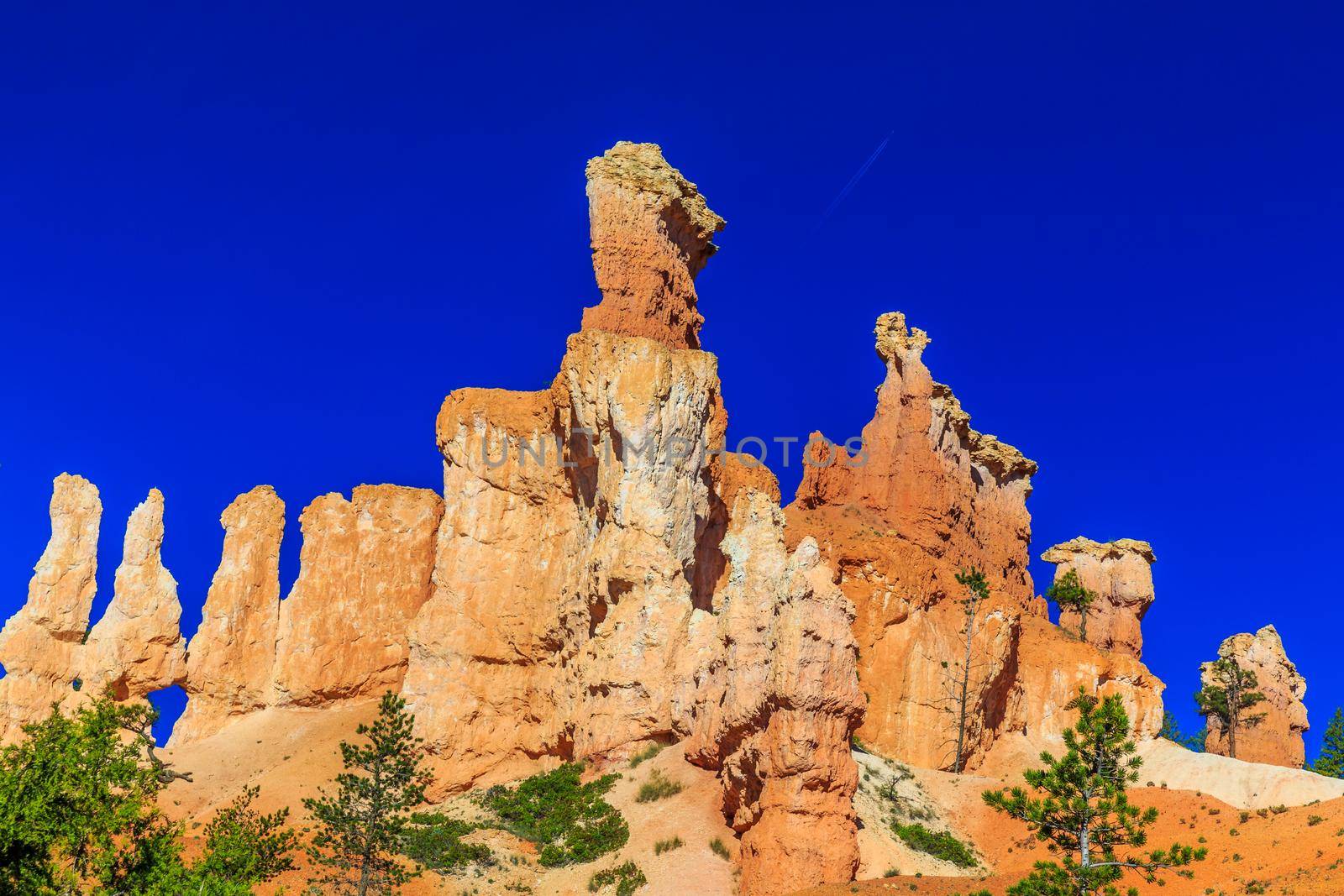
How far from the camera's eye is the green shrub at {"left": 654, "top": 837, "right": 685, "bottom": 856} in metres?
35.8

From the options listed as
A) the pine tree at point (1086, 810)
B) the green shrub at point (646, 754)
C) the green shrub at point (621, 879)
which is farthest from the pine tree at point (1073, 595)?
the pine tree at point (1086, 810)

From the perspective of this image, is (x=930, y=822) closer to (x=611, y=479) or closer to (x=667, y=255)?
(x=611, y=479)

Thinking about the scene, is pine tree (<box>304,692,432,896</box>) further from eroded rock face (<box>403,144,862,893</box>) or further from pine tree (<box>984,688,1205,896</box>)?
pine tree (<box>984,688,1205,896</box>)

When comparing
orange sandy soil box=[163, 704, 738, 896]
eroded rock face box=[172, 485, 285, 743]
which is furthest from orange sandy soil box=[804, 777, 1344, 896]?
eroded rock face box=[172, 485, 285, 743]

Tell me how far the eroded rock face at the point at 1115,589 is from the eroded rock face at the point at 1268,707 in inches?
249

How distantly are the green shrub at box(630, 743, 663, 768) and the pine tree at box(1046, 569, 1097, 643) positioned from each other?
32.2m

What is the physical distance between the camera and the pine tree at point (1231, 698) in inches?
2609

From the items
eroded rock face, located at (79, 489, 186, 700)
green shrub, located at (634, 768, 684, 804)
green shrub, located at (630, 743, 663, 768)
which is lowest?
green shrub, located at (634, 768, 684, 804)

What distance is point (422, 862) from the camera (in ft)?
121

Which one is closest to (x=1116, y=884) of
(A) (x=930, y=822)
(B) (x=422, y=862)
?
(A) (x=930, y=822)

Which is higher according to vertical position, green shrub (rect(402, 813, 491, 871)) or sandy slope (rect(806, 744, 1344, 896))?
sandy slope (rect(806, 744, 1344, 896))

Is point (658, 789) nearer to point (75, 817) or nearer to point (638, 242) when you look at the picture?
point (75, 817)

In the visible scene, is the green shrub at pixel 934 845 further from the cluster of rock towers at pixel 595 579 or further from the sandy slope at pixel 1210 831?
the cluster of rock towers at pixel 595 579

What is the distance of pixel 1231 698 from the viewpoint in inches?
2611
